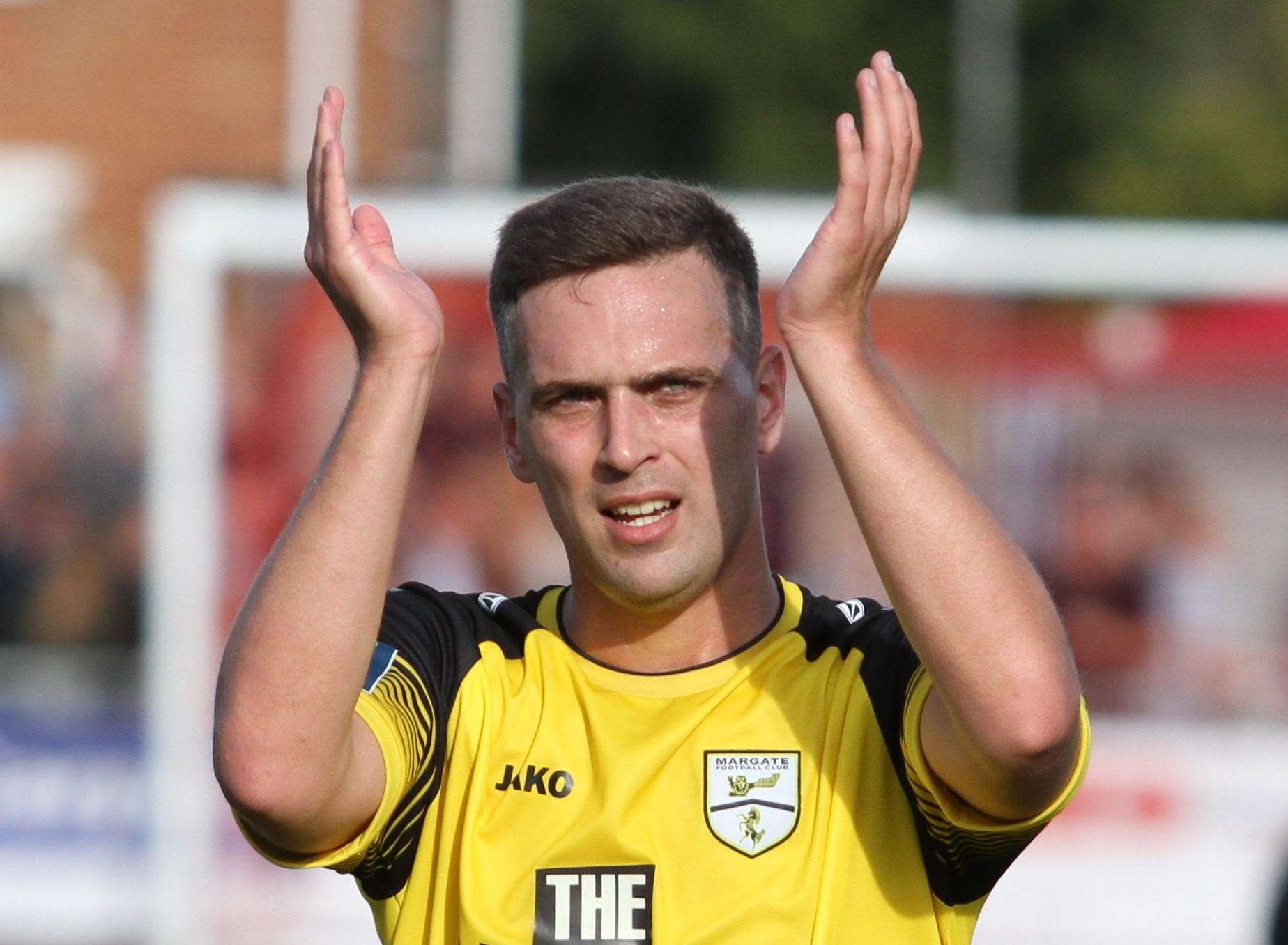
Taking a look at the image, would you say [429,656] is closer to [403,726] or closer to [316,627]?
[403,726]

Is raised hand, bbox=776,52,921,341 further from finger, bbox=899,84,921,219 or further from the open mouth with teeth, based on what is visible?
the open mouth with teeth

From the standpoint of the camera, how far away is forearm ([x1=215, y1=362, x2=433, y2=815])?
253 centimetres

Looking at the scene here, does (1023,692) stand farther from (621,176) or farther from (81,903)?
(81,903)

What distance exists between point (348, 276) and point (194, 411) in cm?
620

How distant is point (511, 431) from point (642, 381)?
324 mm

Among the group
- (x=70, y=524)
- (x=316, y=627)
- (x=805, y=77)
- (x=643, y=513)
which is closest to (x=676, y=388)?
(x=643, y=513)

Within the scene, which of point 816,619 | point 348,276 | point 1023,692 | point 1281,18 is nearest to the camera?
point 1023,692

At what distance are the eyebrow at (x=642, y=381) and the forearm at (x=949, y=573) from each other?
12.9 inches

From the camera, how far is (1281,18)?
2897 cm

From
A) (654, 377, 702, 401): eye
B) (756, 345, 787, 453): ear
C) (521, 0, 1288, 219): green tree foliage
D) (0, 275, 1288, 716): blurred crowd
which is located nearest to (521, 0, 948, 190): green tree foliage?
(521, 0, 1288, 219): green tree foliage

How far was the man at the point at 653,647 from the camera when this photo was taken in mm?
2498

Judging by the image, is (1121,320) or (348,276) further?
(1121,320)

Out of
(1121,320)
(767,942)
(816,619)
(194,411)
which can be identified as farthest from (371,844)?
(1121,320)

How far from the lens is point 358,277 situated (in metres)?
2.59
